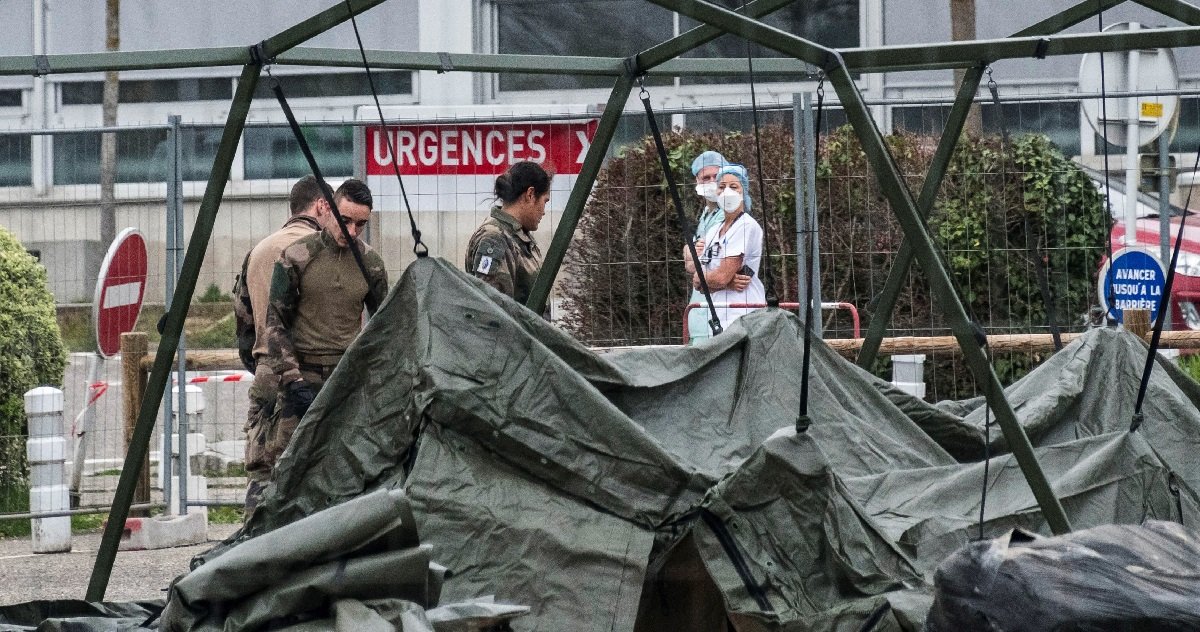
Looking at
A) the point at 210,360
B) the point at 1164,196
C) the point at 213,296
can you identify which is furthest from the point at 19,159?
the point at 1164,196

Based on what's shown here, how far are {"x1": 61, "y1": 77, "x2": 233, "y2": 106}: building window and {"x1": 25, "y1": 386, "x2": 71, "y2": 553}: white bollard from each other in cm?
1131

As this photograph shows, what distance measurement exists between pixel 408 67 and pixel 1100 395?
274cm

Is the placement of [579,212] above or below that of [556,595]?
above

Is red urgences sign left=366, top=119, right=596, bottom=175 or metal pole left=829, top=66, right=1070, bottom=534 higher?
red urgences sign left=366, top=119, right=596, bottom=175

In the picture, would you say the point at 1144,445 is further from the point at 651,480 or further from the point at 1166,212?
the point at 1166,212

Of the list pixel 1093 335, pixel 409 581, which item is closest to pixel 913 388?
pixel 1093 335

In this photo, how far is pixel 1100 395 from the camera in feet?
18.6

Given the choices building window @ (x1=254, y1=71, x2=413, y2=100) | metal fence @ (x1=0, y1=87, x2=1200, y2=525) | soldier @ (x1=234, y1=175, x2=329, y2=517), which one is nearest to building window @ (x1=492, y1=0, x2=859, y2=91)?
building window @ (x1=254, y1=71, x2=413, y2=100)

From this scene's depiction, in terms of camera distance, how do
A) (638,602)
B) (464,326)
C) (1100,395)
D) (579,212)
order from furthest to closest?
(579,212) → (1100,395) → (464,326) → (638,602)

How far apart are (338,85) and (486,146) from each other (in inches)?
399

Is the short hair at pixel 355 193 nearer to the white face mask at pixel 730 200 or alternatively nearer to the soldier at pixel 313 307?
the soldier at pixel 313 307

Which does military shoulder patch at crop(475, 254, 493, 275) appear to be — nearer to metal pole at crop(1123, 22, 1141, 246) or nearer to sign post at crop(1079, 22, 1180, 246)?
sign post at crop(1079, 22, 1180, 246)

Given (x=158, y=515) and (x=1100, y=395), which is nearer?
(x=1100, y=395)

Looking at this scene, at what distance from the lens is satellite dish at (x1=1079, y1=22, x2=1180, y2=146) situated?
893 centimetres
